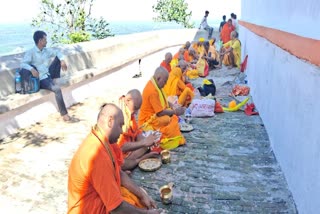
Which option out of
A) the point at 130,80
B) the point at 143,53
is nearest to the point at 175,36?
the point at 143,53

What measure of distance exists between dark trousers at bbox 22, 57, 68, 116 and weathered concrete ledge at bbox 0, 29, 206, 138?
0.13 m

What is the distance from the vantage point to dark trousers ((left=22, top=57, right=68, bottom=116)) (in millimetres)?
6441

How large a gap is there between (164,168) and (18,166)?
6.81ft

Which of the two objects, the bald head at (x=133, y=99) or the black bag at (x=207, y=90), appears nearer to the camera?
the bald head at (x=133, y=99)

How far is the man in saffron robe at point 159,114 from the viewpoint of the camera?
16.8 ft

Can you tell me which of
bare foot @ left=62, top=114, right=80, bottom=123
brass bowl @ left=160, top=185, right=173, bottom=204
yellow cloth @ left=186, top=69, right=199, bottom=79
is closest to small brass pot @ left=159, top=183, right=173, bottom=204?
brass bowl @ left=160, top=185, right=173, bottom=204

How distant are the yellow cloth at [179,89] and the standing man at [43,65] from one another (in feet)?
7.24

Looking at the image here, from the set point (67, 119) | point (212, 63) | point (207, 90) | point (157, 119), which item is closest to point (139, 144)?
point (157, 119)

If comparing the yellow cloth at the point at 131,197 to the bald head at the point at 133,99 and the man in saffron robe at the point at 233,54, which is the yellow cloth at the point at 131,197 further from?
the man in saffron robe at the point at 233,54

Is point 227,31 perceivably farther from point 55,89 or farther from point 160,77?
point 160,77

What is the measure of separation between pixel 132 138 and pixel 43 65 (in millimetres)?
2945

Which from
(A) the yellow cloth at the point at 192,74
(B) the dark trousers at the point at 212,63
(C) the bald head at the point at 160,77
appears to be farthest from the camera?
(B) the dark trousers at the point at 212,63

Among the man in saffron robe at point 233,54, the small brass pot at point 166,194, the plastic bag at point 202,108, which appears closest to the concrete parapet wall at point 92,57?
the plastic bag at point 202,108

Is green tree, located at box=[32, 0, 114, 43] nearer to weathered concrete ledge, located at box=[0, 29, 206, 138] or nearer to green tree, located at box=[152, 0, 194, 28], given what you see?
weathered concrete ledge, located at box=[0, 29, 206, 138]
